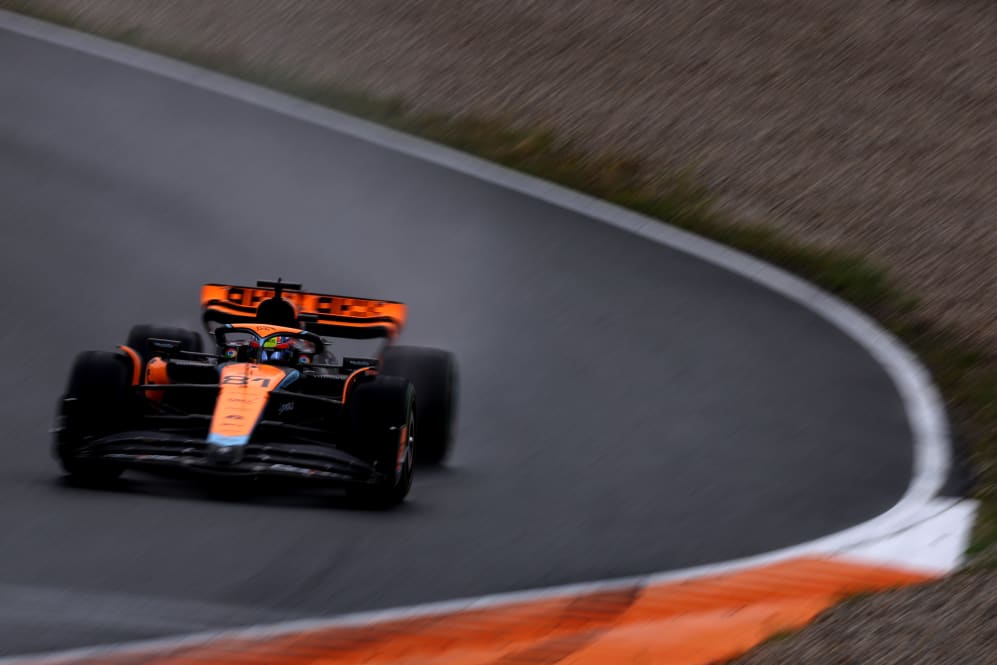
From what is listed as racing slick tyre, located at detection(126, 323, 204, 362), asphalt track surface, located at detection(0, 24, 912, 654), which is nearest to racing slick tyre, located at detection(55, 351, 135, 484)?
asphalt track surface, located at detection(0, 24, 912, 654)

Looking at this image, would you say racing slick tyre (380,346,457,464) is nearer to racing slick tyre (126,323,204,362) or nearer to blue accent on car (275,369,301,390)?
blue accent on car (275,369,301,390)

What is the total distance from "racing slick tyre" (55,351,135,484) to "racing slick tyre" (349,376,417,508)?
41.5 inches

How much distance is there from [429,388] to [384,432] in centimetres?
106

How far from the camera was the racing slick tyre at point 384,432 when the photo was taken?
25.9ft

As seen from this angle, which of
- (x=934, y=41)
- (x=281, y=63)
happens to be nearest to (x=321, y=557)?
(x=281, y=63)

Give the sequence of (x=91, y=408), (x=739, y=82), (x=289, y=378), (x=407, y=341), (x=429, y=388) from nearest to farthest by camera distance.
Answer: (x=91, y=408) → (x=289, y=378) → (x=429, y=388) → (x=407, y=341) → (x=739, y=82)

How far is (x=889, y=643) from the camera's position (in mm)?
5371

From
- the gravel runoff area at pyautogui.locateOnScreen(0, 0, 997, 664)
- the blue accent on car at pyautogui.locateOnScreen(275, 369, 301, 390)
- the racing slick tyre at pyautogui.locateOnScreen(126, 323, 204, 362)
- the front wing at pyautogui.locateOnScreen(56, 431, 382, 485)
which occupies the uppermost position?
the gravel runoff area at pyautogui.locateOnScreen(0, 0, 997, 664)

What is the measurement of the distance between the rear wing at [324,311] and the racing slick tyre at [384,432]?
1381 millimetres

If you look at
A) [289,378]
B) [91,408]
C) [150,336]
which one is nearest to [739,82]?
[150,336]

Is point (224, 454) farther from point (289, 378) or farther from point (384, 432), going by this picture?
point (289, 378)

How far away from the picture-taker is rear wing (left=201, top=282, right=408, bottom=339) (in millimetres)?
9453

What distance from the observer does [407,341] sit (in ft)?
40.7

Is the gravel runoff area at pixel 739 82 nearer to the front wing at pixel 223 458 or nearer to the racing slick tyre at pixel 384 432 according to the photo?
the racing slick tyre at pixel 384 432
